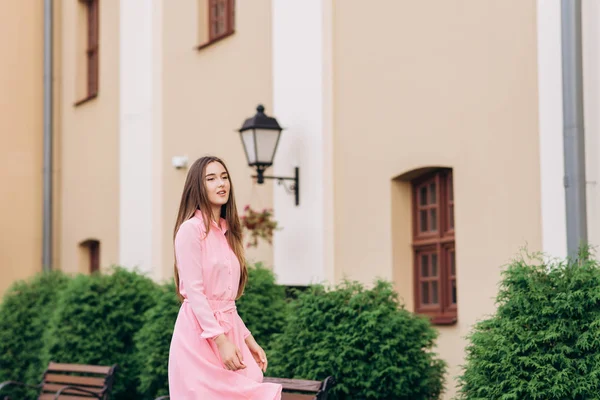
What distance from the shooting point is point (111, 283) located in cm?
1201

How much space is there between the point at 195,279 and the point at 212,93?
313 inches

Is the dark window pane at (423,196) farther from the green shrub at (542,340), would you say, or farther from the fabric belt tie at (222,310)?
the fabric belt tie at (222,310)

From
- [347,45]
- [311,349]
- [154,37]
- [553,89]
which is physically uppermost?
[154,37]

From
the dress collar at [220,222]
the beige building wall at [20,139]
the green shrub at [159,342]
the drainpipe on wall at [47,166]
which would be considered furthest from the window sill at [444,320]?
the beige building wall at [20,139]

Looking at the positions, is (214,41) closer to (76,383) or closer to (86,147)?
(86,147)

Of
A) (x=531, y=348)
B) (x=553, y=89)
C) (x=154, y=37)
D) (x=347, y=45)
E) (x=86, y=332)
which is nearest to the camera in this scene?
(x=531, y=348)

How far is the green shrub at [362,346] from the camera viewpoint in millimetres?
8305

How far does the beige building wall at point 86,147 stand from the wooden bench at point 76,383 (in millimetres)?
4762

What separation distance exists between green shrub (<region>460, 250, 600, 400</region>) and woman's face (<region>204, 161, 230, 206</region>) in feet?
6.85

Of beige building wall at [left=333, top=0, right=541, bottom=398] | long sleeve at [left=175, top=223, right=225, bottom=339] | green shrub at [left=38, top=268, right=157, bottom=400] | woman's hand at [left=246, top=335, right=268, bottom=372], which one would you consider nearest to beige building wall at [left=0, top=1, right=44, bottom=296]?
green shrub at [left=38, top=268, right=157, bottom=400]

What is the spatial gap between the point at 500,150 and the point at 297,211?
303 cm

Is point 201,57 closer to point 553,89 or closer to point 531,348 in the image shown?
point 553,89

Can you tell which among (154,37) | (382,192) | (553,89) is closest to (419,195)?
(382,192)

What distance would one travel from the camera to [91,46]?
56.7 feet
